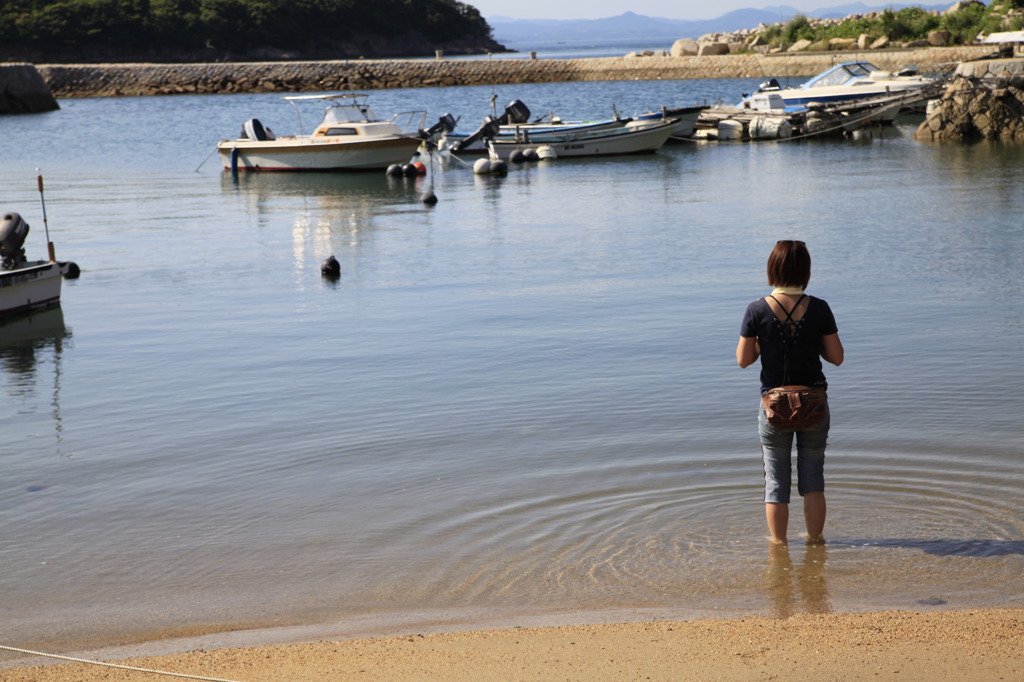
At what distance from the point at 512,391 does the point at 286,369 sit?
2.42 m

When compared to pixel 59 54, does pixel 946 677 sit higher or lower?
lower

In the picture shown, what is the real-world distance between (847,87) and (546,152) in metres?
15.5

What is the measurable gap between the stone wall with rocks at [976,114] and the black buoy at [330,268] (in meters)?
24.6

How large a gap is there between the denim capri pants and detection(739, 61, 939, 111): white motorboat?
3821 centimetres

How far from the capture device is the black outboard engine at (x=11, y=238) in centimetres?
1309

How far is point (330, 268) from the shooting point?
15.8 metres

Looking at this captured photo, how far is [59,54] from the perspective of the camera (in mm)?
116688

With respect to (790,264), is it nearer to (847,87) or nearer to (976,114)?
(976,114)

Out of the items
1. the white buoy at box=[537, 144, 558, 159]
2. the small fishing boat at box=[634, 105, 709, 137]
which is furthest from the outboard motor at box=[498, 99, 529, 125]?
the small fishing boat at box=[634, 105, 709, 137]

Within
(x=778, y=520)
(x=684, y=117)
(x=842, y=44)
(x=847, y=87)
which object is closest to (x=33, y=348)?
(x=778, y=520)

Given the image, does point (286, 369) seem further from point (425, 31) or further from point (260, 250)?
point (425, 31)

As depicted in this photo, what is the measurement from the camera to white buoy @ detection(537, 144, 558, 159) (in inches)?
1379

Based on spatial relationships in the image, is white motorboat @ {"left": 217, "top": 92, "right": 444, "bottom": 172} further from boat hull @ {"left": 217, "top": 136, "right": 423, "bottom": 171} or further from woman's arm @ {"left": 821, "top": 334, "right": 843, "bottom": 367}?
woman's arm @ {"left": 821, "top": 334, "right": 843, "bottom": 367}

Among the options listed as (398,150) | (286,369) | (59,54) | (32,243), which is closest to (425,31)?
(59,54)
